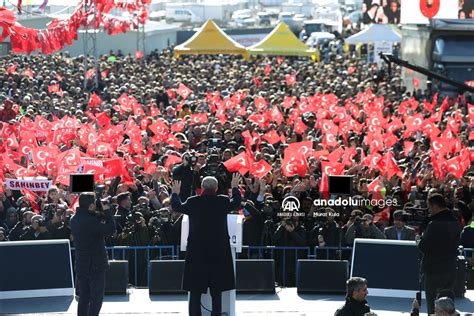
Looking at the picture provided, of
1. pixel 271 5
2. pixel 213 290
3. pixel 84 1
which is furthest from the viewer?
pixel 271 5

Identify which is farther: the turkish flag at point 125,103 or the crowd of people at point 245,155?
the turkish flag at point 125,103

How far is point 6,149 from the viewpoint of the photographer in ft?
71.4

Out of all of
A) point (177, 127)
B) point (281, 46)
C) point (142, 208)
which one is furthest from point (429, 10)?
Result: point (142, 208)

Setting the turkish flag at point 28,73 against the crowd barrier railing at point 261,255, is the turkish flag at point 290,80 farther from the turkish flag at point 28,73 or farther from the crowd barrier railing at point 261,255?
the crowd barrier railing at point 261,255

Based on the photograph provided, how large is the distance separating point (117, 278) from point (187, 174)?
154 inches

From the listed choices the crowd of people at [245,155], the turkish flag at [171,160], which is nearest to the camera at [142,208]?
the crowd of people at [245,155]

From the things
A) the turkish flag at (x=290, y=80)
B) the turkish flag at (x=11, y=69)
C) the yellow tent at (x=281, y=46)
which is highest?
the yellow tent at (x=281, y=46)

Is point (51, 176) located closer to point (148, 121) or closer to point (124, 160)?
point (124, 160)

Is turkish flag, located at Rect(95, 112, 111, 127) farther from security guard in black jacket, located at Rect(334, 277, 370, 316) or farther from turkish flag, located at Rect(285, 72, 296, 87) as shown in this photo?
security guard in black jacket, located at Rect(334, 277, 370, 316)

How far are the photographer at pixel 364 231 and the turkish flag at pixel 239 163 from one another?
371 centimetres

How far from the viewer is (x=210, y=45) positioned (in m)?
46.2

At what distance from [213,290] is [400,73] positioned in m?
34.3

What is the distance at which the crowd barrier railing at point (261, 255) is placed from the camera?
16.4m

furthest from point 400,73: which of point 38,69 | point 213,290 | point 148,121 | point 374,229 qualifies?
point 213,290
